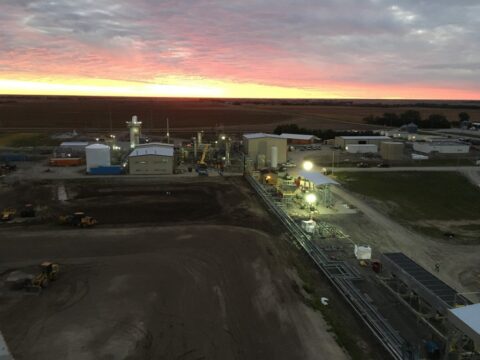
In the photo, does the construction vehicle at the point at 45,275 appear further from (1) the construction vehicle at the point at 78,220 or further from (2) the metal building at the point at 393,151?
(2) the metal building at the point at 393,151

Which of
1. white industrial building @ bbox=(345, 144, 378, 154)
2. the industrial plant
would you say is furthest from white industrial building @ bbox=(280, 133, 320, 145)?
the industrial plant

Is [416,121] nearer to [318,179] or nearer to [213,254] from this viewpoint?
[318,179]

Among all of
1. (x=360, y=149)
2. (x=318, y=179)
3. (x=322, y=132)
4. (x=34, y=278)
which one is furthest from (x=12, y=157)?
(x=322, y=132)

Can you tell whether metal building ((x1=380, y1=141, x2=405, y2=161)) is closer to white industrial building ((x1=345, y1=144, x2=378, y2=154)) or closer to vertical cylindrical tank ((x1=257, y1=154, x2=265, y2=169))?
white industrial building ((x1=345, y1=144, x2=378, y2=154))

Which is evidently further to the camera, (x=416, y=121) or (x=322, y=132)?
(x=416, y=121)

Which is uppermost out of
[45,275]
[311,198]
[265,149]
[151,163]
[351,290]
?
[265,149]

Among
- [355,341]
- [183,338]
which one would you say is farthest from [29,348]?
[355,341]
